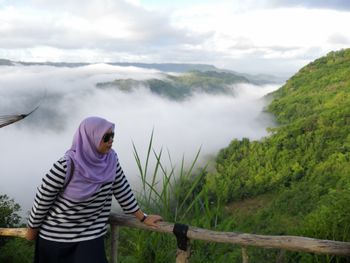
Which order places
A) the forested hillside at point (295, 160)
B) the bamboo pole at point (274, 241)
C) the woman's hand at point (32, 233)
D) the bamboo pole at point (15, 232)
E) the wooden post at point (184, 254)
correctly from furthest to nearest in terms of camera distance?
the forested hillside at point (295, 160), the bamboo pole at point (15, 232), the wooden post at point (184, 254), the woman's hand at point (32, 233), the bamboo pole at point (274, 241)

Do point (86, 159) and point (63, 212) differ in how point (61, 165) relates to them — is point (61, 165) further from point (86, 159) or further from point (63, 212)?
point (63, 212)

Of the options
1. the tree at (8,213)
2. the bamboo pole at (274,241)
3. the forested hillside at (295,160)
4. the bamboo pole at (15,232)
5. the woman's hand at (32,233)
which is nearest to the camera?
the bamboo pole at (274,241)

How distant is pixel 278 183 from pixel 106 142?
52.0 metres

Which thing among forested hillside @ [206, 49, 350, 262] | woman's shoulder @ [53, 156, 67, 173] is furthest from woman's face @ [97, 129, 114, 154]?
forested hillside @ [206, 49, 350, 262]

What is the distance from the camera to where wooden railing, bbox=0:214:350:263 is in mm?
1829

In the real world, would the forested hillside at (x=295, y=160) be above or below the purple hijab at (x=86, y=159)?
below

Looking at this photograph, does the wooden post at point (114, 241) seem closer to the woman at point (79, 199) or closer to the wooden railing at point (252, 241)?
the wooden railing at point (252, 241)

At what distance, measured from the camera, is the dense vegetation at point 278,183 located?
A: 2.43 metres

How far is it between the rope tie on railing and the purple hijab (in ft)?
1.53

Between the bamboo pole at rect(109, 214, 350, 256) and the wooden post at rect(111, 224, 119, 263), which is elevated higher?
the bamboo pole at rect(109, 214, 350, 256)

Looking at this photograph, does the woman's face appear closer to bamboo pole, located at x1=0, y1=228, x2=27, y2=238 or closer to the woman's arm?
the woman's arm

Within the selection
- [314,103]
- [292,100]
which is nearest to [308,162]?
[314,103]

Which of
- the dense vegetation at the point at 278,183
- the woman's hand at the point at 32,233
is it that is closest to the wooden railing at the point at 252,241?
the dense vegetation at the point at 278,183

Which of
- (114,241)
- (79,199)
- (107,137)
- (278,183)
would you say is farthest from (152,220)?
(278,183)
